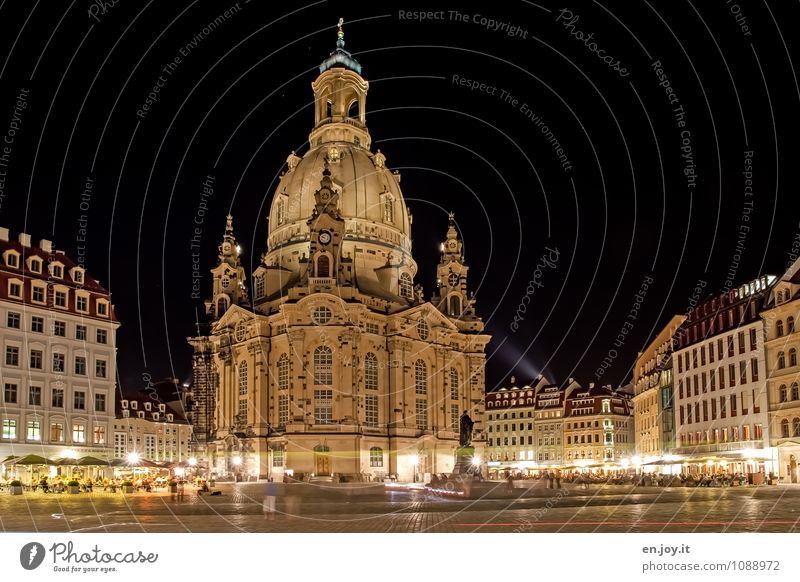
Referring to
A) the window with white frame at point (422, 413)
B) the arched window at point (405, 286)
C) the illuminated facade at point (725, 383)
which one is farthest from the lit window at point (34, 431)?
the illuminated facade at point (725, 383)

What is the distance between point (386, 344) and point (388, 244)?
1340 cm

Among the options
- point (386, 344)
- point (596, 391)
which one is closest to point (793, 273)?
point (386, 344)

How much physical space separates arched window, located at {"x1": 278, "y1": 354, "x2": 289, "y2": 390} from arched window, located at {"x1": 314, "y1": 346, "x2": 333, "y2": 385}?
9.67 ft

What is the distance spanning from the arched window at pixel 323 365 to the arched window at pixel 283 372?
295 centimetres

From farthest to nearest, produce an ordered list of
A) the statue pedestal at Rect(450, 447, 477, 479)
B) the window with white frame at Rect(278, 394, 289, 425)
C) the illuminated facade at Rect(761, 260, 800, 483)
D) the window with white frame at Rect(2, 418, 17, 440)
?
the window with white frame at Rect(278, 394, 289, 425)
the illuminated facade at Rect(761, 260, 800, 483)
the window with white frame at Rect(2, 418, 17, 440)
the statue pedestal at Rect(450, 447, 477, 479)

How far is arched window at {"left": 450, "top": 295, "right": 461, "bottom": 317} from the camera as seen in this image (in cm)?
10544

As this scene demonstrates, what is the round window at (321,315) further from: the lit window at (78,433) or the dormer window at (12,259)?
the dormer window at (12,259)

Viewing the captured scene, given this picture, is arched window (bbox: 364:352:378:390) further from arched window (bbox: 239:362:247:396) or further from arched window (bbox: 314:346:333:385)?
arched window (bbox: 239:362:247:396)

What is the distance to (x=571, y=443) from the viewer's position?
155500 mm

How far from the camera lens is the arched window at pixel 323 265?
294ft
